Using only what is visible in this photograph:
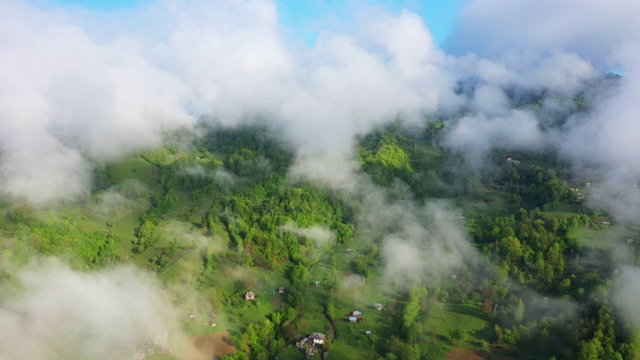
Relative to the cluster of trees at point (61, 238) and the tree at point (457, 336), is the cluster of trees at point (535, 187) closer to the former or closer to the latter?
the tree at point (457, 336)

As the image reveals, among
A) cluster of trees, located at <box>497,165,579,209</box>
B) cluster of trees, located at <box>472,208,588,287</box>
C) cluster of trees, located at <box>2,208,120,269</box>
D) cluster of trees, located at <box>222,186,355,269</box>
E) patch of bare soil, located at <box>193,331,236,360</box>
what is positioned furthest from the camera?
cluster of trees, located at <box>497,165,579,209</box>

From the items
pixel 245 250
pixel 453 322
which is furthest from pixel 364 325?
pixel 245 250

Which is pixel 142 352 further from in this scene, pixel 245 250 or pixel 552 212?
pixel 552 212

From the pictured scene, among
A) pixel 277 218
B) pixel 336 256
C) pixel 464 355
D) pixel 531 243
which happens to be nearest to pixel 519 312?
pixel 464 355

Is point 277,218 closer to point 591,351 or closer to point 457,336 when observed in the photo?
point 457,336

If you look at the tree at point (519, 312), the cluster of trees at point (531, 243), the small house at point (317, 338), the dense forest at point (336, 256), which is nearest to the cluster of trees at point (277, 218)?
the dense forest at point (336, 256)

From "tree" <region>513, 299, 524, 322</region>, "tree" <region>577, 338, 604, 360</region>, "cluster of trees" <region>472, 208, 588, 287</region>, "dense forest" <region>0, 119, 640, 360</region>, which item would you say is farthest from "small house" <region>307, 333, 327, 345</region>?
"cluster of trees" <region>472, 208, 588, 287</region>

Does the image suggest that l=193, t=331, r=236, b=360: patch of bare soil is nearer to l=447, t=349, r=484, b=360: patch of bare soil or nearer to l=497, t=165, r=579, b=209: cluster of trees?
l=447, t=349, r=484, b=360: patch of bare soil
